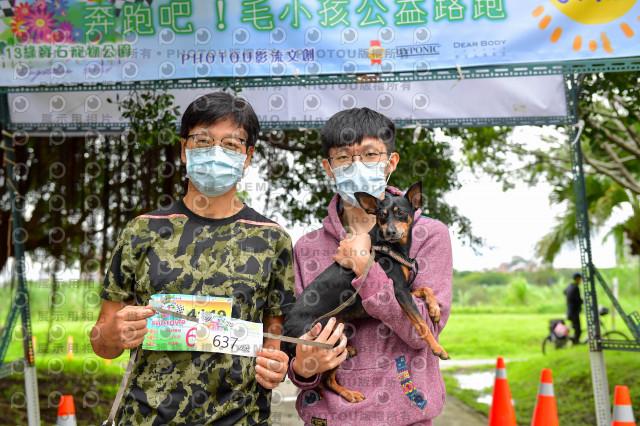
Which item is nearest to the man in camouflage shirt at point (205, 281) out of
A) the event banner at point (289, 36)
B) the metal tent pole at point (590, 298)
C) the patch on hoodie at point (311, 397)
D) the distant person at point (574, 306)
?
the patch on hoodie at point (311, 397)

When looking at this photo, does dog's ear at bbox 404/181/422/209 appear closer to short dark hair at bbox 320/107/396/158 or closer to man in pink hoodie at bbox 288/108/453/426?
man in pink hoodie at bbox 288/108/453/426

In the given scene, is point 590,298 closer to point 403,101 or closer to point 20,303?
point 403,101

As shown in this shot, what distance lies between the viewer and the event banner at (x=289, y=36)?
420 cm

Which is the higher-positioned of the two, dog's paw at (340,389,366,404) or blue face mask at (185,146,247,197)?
blue face mask at (185,146,247,197)

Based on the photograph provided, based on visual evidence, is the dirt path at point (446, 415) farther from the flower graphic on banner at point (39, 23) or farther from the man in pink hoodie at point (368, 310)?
the man in pink hoodie at point (368, 310)

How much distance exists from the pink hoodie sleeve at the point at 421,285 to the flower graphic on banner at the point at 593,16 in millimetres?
2516

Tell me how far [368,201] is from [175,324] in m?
0.86

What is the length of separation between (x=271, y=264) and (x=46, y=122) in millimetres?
4359

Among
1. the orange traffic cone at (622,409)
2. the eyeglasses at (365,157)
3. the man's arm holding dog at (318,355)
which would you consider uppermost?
the eyeglasses at (365,157)

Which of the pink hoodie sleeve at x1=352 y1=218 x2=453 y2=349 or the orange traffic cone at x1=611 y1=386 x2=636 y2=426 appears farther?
the orange traffic cone at x1=611 y1=386 x2=636 y2=426

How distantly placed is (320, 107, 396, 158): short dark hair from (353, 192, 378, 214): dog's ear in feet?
0.82

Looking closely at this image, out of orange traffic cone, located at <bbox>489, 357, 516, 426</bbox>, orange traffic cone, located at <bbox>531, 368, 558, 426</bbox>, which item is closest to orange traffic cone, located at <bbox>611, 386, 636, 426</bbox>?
orange traffic cone, located at <bbox>531, 368, 558, 426</bbox>

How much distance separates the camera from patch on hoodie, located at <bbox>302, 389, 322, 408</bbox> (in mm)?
2338

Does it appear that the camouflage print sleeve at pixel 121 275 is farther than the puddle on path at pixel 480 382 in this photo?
No
